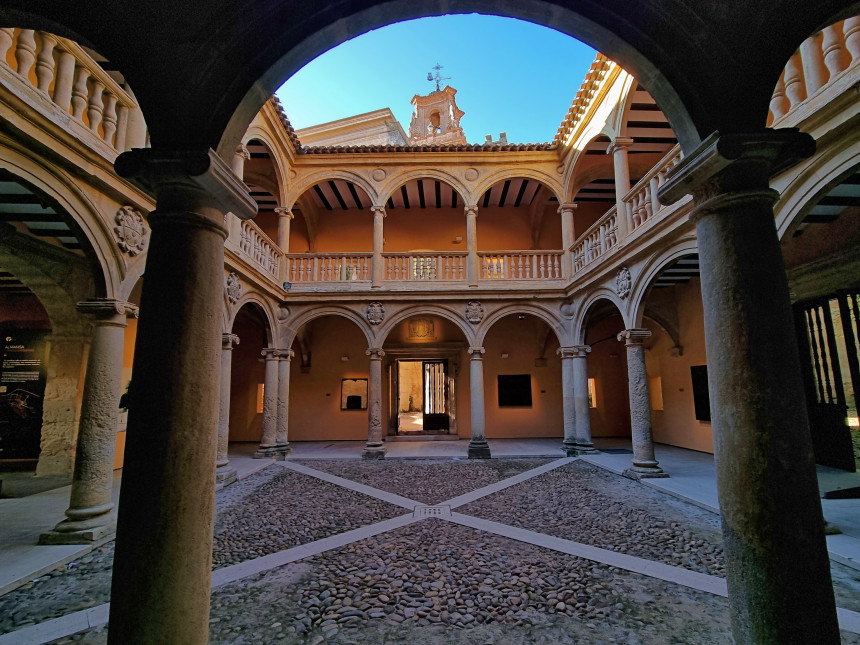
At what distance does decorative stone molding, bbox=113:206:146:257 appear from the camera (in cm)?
488

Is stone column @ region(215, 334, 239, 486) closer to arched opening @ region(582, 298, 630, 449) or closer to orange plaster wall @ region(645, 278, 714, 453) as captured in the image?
orange plaster wall @ region(645, 278, 714, 453)

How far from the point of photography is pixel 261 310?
10062 millimetres

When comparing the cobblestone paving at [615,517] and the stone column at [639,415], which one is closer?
the cobblestone paving at [615,517]

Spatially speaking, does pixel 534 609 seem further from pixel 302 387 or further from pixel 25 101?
pixel 302 387

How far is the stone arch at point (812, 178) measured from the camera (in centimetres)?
384

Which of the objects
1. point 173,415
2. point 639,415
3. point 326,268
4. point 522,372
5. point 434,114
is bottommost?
point 639,415

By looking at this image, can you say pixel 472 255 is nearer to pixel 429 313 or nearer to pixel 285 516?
pixel 429 313

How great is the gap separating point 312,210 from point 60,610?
466 inches

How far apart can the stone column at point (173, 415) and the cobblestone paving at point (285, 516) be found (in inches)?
101

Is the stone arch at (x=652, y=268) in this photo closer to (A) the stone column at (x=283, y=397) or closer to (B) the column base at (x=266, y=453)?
(A) the stone column at (x=283, y=397)

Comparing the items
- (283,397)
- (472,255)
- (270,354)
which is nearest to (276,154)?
(270,354)

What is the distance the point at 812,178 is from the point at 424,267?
8.01 m

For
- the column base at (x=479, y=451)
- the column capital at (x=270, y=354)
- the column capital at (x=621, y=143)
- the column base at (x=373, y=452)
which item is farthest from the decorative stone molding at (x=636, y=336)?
the column capital at (x=270, y=354)

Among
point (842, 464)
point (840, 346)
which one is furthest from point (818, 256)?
point (842, 464)
